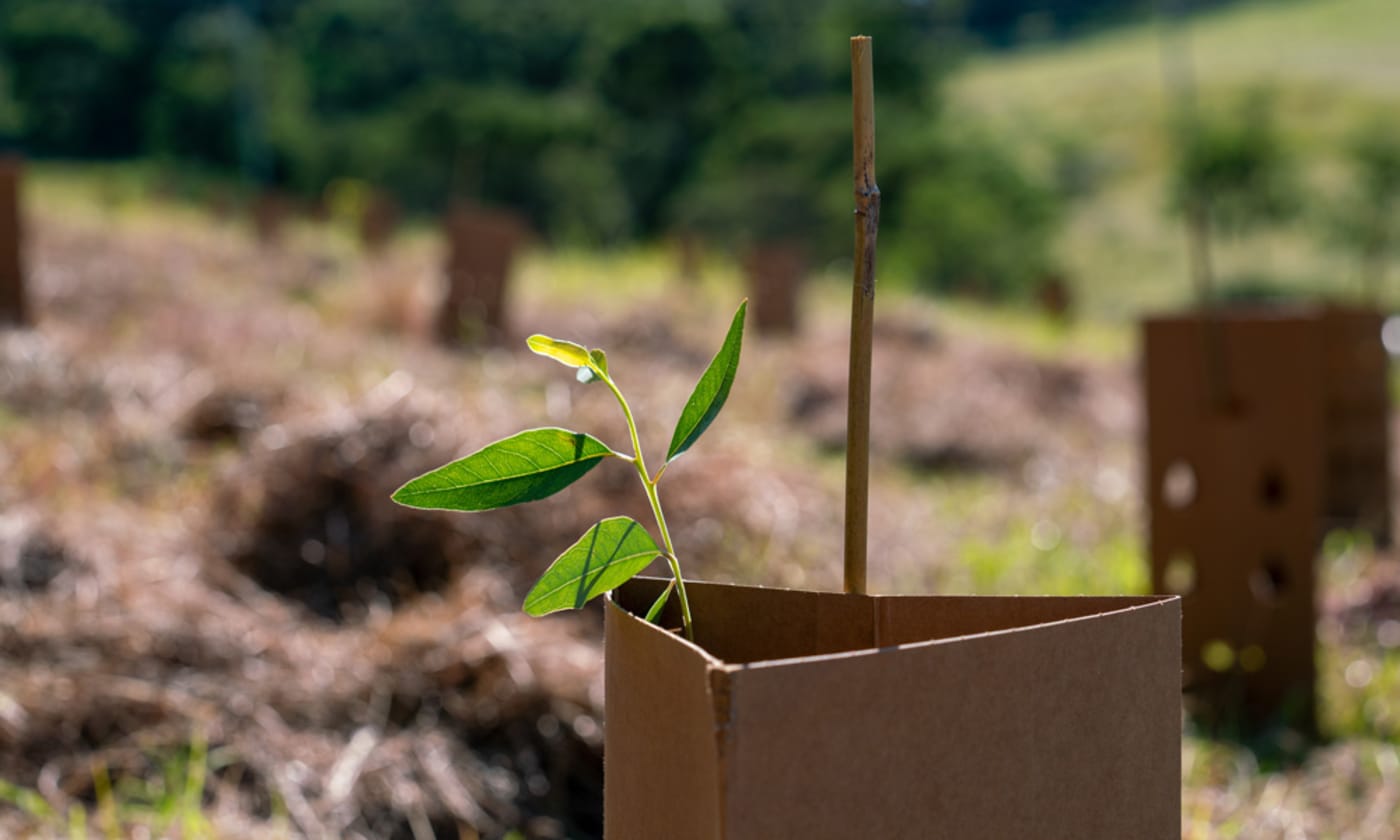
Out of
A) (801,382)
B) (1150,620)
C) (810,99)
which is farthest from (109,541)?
(810,99)

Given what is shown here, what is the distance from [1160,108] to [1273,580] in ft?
130

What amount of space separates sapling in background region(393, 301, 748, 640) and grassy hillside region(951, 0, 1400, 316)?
26.7 meters

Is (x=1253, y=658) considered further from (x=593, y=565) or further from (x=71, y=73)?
(x=71, y=73)

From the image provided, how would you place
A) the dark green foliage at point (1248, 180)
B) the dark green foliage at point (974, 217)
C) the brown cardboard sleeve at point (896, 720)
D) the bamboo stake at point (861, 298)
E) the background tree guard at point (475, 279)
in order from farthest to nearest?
the dark green foliage at point (1248, 180) < the dark green foliage at point (974, 217) < the background tree guard at point (475, 279) < the bamboo stake at point (861, 298) < the brown cardboard sleeve at point (896, 720)

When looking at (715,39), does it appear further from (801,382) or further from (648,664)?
(648,664)

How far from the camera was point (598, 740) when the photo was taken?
5.64 ft

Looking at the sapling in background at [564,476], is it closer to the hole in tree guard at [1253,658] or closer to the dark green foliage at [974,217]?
the hole in tree guard at [1253,658]

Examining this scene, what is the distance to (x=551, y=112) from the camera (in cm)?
2706

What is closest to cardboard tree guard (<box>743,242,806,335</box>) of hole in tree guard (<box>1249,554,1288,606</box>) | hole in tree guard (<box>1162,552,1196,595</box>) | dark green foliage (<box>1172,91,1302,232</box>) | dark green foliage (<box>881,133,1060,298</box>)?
hole in tree guard (<box>1162,552,1196,595</box>)

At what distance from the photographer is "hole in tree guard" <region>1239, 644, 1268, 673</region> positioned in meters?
2.30

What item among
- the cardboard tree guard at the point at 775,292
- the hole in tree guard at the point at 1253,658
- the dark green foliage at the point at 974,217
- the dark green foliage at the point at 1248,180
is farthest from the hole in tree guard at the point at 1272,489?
the dark green foliage at the point at 1248,180

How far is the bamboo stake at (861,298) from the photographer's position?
65 cm

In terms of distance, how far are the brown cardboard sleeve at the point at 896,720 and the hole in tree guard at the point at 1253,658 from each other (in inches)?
70.2

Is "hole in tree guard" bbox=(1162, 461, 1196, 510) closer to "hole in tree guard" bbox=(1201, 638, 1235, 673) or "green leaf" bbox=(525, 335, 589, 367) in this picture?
"hole in tree guard" bbox=(1201, 638, 1235, 673)
